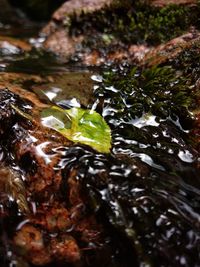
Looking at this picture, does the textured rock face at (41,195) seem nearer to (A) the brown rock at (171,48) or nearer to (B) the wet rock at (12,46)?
(A) the brown rock at (171,48)

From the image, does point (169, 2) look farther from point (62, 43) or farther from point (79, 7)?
point (62, 43)

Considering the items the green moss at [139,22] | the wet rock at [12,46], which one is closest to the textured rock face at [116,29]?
the green moss at [139,22]

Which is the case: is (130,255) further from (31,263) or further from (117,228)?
(31,263)

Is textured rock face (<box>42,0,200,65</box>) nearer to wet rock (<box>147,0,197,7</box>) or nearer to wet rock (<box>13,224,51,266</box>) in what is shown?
wet rock (<box>147,0,197,7</box>)

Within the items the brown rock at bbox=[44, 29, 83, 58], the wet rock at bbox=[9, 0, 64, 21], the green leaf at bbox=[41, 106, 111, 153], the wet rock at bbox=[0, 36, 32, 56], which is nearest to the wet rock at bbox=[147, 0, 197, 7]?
the brown rock at bbox=[44, 29, 83, 58]

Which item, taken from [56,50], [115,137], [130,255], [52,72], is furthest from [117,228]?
[56,50]

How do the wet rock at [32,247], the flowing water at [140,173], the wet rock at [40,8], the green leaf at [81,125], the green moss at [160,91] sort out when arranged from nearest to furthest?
the flowing water at [140,173], the wet rock at [32,247], the green leaf at [81,125], the green moss at [160,91], the wet rock at [40,8]
